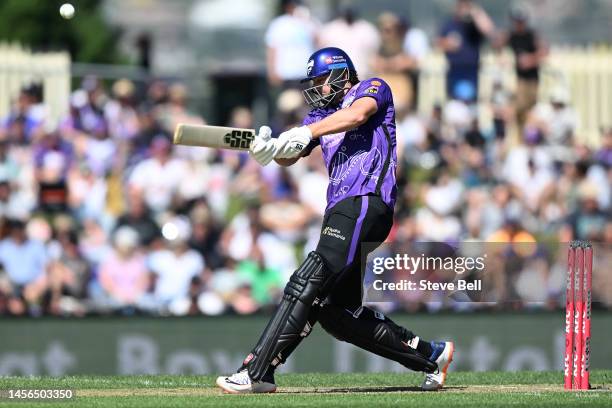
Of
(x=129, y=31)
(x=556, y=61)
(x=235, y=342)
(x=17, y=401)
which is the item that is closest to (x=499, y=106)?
(x=556, y=61)

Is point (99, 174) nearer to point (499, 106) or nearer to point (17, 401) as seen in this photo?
point (499, 106)

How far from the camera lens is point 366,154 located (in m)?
9.03

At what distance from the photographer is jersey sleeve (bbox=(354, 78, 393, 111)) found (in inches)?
354

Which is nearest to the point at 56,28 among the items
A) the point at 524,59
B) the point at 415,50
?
the point at 415,50

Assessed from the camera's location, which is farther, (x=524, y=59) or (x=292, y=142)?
(x=524, y=59)

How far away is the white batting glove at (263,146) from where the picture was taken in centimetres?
870

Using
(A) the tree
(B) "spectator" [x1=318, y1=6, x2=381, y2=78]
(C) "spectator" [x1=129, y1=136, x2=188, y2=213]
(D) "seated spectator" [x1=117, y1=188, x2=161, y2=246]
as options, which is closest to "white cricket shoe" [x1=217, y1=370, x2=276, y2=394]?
(D) "seated spectator" [x1=117, y1=188, x2=161, y2=246]

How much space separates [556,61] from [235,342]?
8156mm

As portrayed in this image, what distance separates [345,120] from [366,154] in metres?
0.35

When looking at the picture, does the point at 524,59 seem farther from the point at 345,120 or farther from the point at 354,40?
the point at 345,120

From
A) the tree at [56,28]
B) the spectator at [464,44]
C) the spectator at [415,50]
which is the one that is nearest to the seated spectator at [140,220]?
the spectator at [415,50]

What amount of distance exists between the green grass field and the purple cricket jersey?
1.30 metres

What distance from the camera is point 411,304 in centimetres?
1412

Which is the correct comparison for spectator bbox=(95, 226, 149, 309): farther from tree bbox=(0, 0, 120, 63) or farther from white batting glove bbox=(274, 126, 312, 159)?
tree bbox=(0, 0, 120, 63)
